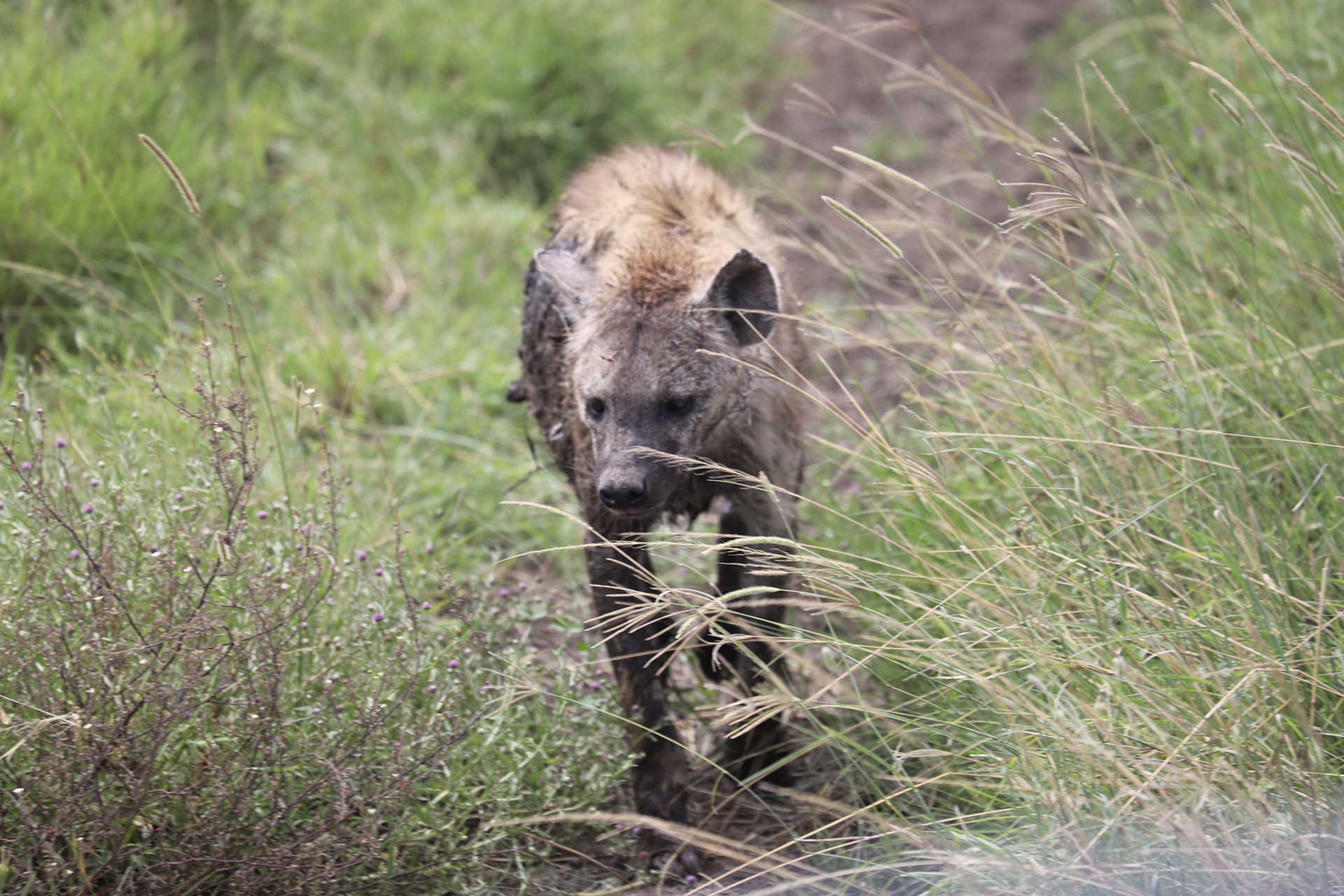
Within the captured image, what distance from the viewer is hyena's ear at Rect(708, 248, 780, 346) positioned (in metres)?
2.84

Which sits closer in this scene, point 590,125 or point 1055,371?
point 1055,371

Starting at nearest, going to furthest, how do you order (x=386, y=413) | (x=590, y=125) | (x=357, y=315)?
(x=386, y=413) → (x=357, y=315) → (x=590, y=125)

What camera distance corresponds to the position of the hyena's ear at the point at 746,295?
2838 millimetres

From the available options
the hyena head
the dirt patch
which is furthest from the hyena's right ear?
the dirt patch

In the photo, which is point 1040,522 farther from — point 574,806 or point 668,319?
point 574,806

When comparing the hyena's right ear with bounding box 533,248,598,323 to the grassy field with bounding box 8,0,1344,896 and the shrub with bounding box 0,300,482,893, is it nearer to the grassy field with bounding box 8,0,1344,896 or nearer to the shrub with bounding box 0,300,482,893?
the grassy field with bounding box 8,0,1344,896

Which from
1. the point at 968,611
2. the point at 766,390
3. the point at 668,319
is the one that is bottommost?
the point at 968,611

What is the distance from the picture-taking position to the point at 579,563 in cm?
389

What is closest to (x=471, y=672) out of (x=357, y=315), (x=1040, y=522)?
(x=1040, y=522)

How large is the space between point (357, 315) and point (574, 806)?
2.51 meters

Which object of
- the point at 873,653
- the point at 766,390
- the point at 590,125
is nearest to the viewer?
the point at 873,653

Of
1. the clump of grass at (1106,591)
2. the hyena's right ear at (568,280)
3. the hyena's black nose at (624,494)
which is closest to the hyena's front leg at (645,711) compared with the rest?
the hyena's black nose at (624,494)

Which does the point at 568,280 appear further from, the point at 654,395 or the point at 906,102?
the point at 906,102

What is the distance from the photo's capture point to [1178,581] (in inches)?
101
